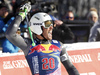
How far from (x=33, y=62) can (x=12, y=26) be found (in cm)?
57

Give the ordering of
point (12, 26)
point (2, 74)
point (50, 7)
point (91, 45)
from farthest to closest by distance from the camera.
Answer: point (50, 7) → point (91, 45) → point (2, 74) → point (12, 26)

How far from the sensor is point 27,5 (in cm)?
403

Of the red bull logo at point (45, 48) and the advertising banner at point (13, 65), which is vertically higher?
the red bull logo at point (45, 48)

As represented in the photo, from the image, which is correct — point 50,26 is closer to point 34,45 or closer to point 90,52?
→ point 34,45

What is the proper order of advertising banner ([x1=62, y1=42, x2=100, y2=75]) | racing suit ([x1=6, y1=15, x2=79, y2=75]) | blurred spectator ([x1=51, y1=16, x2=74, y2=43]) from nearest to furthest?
racing suit ([x1=6, y1=15, x2=79, y2=75]) → advertising banner ([x1=62, y1=42, x2=100, y2=75]) → blurred spectator ([x1=51, y1=16, x2=74, y2=43])

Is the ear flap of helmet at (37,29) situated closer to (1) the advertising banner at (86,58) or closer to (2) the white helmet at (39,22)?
(2) the white helmet at (39,22)

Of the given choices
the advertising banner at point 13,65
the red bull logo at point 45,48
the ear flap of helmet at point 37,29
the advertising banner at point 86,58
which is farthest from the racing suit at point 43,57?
the advertising banner at point 86,58

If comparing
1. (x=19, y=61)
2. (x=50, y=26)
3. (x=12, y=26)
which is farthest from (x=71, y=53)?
(x=12, y=26)

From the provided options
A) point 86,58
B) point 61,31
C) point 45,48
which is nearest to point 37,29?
point 45,48

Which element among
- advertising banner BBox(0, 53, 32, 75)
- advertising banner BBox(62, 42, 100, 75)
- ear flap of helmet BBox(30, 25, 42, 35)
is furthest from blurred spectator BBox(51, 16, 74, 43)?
ear flap of helmet BBox(30, 25, 42, 35)

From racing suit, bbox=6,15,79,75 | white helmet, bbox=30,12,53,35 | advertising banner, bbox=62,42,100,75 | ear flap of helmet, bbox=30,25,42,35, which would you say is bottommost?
advertising banner, bbox=62,42,100,75

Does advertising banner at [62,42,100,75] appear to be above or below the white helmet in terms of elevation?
below

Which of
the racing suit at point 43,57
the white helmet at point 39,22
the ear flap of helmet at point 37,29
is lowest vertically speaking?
the racing suit at point 43,57

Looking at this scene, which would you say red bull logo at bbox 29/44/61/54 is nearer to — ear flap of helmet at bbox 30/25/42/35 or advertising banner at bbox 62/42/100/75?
ear flap of helmet at bbox 30/25/42/35
